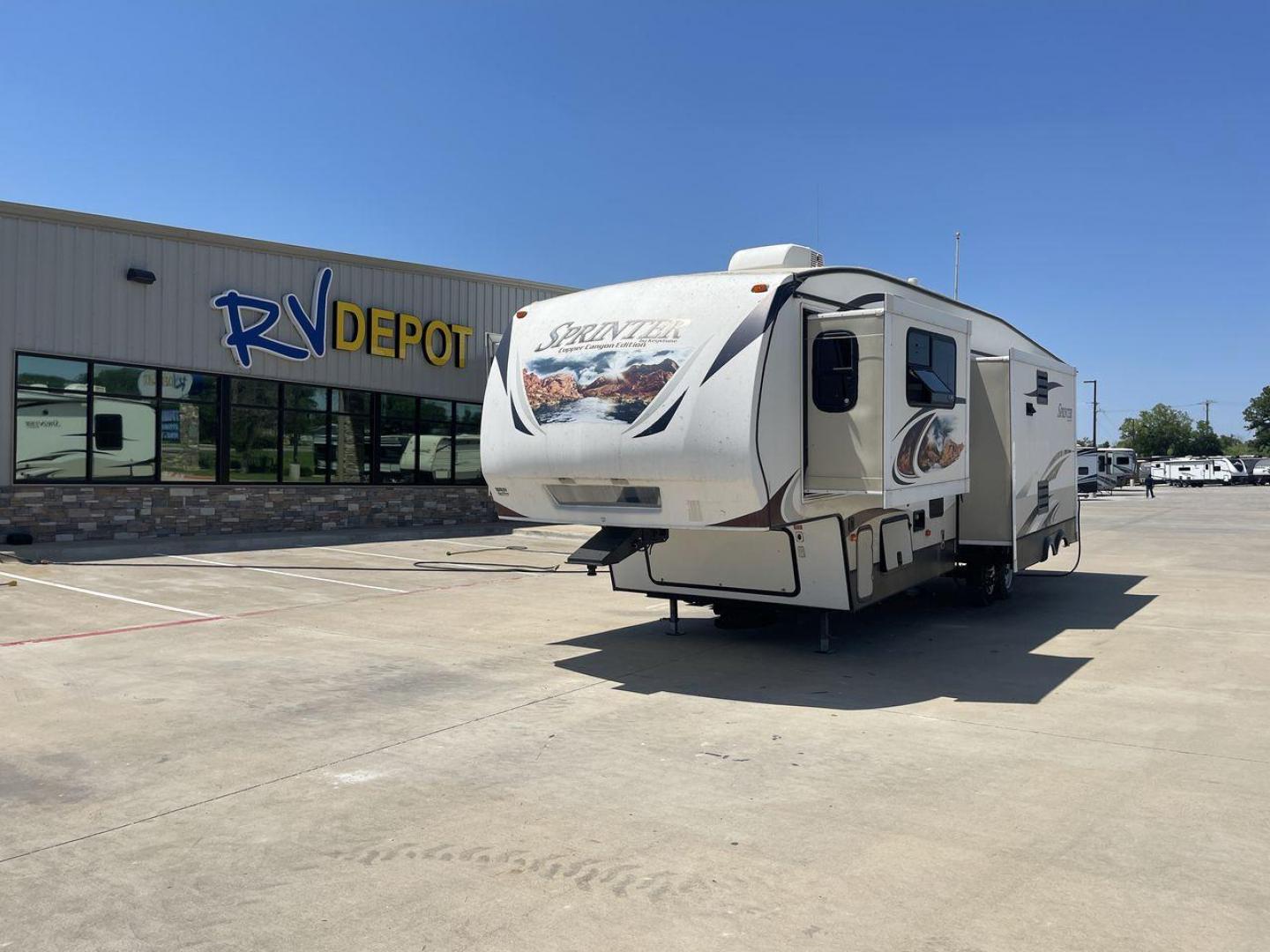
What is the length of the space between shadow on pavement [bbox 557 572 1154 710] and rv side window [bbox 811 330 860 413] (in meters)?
2.22

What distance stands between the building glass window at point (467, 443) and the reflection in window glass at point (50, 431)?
8.35 metres

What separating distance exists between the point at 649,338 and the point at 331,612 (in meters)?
5.75

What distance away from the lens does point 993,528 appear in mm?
11102

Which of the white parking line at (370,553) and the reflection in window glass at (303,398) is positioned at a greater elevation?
the reflection in window glass at (303,398)

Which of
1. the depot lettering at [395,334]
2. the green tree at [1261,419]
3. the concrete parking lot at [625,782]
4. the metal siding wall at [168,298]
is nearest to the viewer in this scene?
the concrete parking lot at [625,782]

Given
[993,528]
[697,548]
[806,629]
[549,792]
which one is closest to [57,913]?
[549,792]

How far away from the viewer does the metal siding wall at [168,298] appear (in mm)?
16312

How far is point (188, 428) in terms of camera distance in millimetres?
18641

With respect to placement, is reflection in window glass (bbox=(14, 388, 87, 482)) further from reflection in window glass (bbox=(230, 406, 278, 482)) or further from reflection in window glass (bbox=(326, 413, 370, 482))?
reflection in window glass (bbox=(326, 413, 370, 482))


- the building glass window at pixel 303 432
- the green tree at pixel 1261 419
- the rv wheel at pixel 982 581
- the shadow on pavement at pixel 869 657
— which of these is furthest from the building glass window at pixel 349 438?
the green tree at pixel 1261 419

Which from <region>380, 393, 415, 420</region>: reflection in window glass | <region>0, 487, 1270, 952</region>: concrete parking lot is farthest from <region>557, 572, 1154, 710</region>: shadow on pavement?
<region>380, 393, 415, 420</region>: reflection in window glass

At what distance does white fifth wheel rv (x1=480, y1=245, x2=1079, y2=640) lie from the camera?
7.62 meters

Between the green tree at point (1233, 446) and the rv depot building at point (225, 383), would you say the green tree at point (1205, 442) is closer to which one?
the green tree at point (1233, 446)

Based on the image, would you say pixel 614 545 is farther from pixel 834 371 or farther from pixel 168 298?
pixel 168 298
